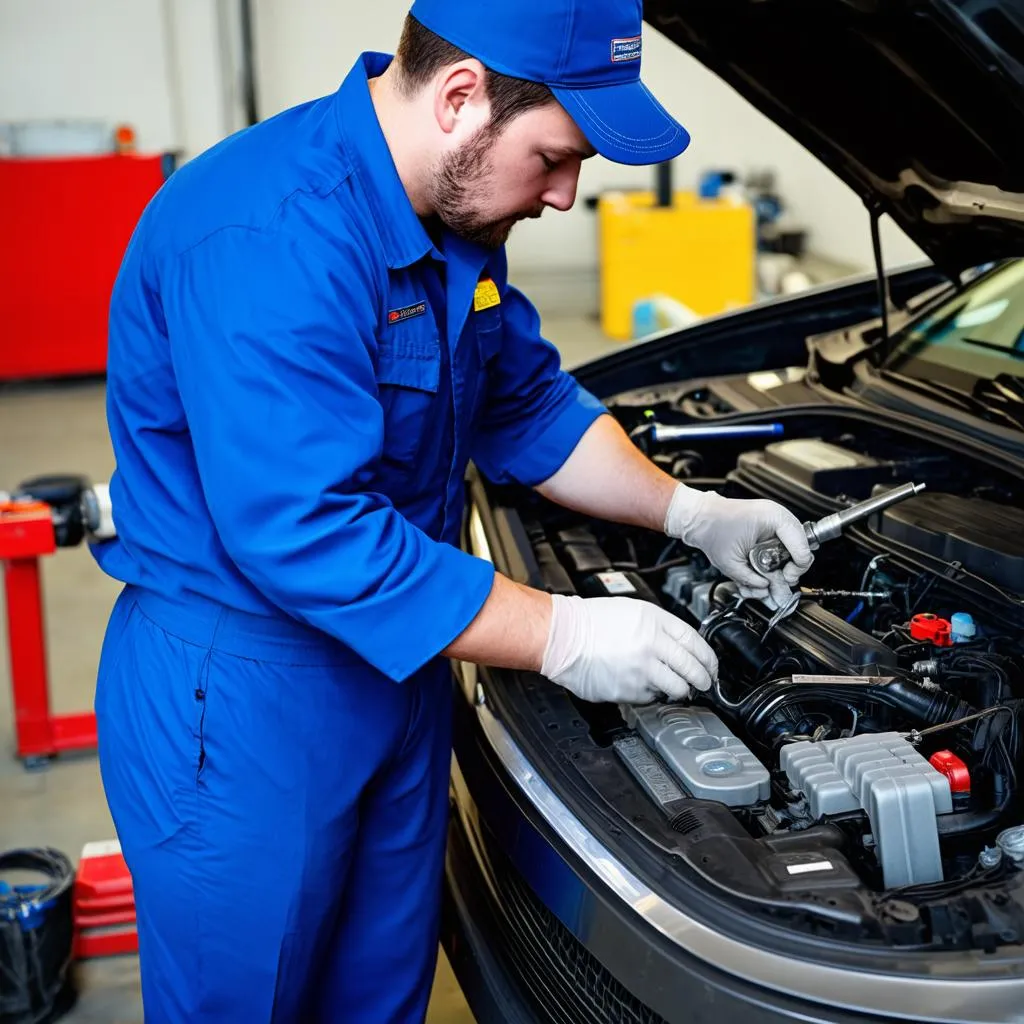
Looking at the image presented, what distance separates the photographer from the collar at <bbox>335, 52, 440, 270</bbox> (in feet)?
4.33

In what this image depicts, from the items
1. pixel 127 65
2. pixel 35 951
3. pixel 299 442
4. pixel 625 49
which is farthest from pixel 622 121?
pixel 127 65

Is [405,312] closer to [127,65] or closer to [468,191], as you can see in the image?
[468,191]

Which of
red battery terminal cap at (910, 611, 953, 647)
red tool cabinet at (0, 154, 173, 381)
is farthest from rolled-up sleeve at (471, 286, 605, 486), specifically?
red tool cabinet at (0, 154, 173, 381)

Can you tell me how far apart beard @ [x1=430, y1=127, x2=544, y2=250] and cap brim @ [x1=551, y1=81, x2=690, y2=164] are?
0.31ft

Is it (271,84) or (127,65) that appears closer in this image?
(127,65)

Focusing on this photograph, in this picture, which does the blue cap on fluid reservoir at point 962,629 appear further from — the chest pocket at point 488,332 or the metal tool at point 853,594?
the chest pocket at point 488,332

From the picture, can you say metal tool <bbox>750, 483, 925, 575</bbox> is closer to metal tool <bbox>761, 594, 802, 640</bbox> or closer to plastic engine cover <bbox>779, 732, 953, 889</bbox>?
metal tool <bbox>761, 594, 802, 640</bbox>

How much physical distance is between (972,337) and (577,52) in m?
1.21

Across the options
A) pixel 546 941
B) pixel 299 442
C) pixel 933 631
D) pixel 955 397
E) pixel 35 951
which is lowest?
pixel 35 951

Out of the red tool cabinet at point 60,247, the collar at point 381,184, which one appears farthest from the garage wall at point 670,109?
the collar at point 381,184

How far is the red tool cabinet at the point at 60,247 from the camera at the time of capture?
5.76 meters

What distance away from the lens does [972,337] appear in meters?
2.16

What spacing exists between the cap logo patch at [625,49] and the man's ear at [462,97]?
14cm

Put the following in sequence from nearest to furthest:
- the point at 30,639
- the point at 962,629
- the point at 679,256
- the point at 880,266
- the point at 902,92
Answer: the point at 962,629, the point at 902,92, the point at 880,266, the point at 30,639, the point at 679,256
